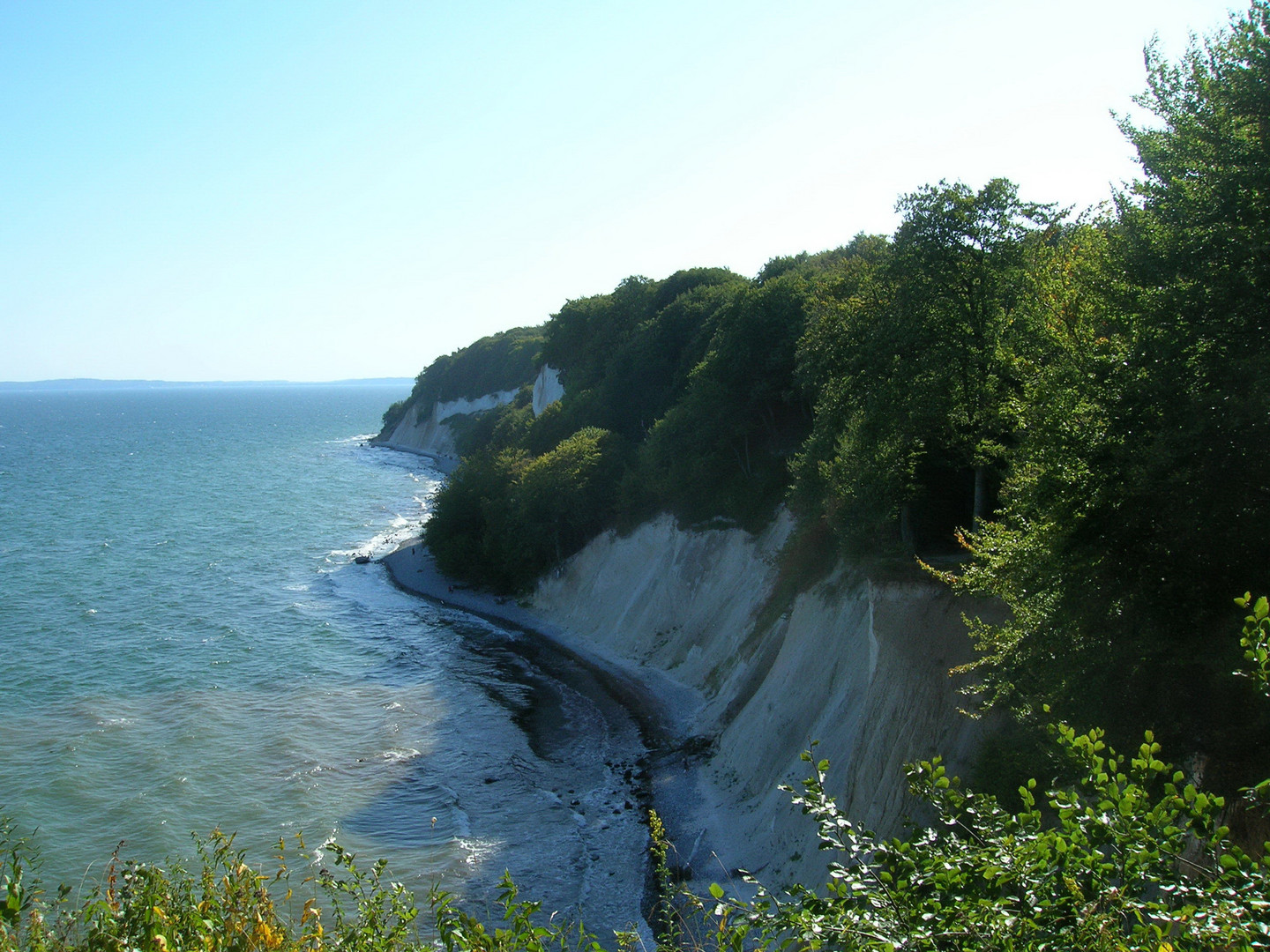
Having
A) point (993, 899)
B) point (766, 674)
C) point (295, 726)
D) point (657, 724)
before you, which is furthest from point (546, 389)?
point (993, 899)

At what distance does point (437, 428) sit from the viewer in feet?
443

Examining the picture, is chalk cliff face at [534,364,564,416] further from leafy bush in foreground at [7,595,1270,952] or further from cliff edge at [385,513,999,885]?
leafy bush in foreground at [7,595,1270,952]

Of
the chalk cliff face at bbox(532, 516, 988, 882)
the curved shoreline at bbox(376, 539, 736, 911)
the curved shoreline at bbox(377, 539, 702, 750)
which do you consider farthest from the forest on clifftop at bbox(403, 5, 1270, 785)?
the curved shoreline at bbox(376, 539, 736, 911)

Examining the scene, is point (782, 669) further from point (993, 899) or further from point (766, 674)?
point (993, 899)

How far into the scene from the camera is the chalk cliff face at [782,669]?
67.0 feet

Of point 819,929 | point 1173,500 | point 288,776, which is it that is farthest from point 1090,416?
point 288,776

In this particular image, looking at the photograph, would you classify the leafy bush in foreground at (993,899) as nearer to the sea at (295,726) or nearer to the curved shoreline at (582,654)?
the sea at (295,726)

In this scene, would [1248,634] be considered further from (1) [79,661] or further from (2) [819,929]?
(1) [79,661]

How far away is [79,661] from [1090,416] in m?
42.4

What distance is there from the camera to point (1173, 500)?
12.4 meters

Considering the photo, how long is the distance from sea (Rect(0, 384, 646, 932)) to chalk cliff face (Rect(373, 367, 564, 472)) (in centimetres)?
5518

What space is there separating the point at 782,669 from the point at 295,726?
18599 mm

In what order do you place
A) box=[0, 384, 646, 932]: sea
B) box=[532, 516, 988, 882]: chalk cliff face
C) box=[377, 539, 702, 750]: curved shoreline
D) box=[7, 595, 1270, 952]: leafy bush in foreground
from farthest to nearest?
box=[377, 539, 702, 750]: curved shoreline → box=[0, 384, 646, 932]: sea → box=[532, 516, 988, 882]: chalk cliff face → box=[7, 595, 1270, 952]: leafy bush in foreground

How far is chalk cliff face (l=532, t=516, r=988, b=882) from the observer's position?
20.4 metres
